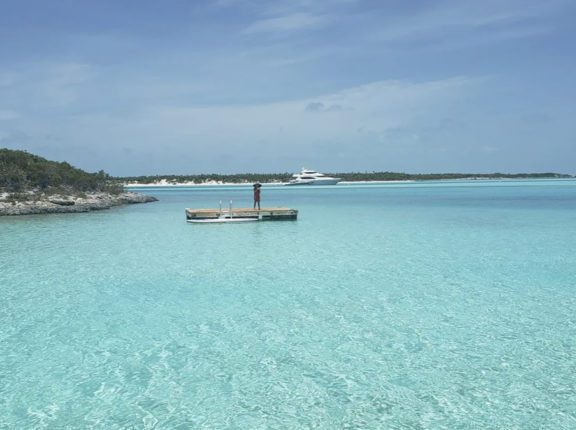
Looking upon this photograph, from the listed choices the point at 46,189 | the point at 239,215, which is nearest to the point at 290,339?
the point at 239,215

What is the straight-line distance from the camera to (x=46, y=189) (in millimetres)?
43469

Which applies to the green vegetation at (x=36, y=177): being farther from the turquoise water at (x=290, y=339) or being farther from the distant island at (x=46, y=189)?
the turquoise water at (x=290, y=339)

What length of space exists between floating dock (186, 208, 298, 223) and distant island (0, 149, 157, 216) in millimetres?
13959

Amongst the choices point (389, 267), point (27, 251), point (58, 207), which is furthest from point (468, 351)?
point (58, 207)

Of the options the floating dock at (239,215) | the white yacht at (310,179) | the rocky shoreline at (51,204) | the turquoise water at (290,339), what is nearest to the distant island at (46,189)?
the rocky shoreline at (51,204)

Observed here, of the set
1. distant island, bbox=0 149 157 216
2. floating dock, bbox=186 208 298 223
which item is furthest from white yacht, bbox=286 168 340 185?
floating dock, bbox=186 208 298 223

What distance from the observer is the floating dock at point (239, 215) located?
96.8 ft

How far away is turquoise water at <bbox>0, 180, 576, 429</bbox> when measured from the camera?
6348mm

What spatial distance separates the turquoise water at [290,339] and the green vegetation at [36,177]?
2651cm

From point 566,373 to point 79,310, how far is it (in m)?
8.96

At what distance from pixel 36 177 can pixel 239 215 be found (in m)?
23.5

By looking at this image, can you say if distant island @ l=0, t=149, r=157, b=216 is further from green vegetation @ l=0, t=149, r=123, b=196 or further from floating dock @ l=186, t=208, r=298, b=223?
floating dock @ l=186, t=208, r=298, b=223

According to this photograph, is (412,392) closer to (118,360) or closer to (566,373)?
(566,373)

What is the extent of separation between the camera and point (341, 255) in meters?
17.7
